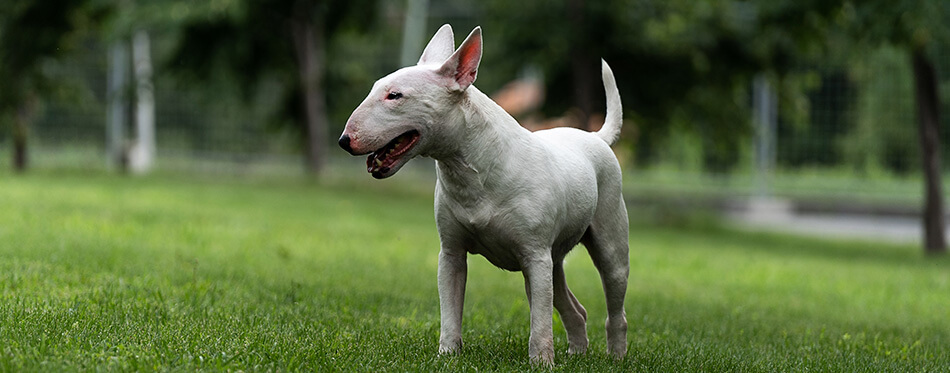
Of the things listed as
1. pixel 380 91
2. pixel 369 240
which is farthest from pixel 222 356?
pixel 369 240

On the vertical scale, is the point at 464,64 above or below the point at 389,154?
above

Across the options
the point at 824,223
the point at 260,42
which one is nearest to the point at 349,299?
the point at 260,42

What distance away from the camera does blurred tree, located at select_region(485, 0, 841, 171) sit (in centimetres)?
1995

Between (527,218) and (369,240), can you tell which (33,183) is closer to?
(369,240)

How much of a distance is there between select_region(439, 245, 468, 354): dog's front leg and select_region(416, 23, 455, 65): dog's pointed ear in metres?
0.92

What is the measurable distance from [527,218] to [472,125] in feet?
1.67

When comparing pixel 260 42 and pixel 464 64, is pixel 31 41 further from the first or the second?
pixel 464 64

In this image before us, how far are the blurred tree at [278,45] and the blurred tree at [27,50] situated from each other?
8.06ft

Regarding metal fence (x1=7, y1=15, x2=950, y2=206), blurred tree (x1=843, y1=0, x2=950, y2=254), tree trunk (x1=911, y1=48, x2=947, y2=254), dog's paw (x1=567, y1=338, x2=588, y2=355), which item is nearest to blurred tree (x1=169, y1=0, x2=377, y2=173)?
metal fence (x1=7, y1=15, x2=950, y2=206)

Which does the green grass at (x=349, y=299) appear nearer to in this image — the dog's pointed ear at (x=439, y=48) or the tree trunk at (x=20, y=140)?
the dog's pointed ear at (x=439, y=48)

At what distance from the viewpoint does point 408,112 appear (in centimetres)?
475

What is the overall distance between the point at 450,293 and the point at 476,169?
69cm

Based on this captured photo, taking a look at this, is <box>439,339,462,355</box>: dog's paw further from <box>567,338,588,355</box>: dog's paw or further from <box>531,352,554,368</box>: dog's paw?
<box>567,338,588,355</box>: dog's paw

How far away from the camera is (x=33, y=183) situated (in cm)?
1800
